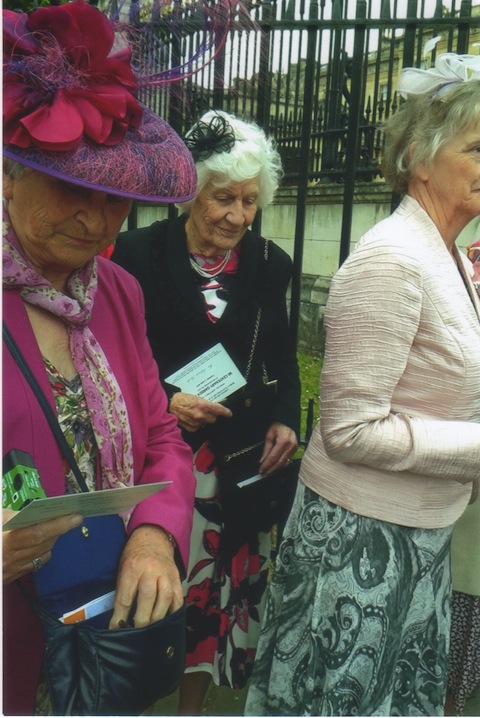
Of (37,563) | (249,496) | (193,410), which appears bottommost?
(249,496)

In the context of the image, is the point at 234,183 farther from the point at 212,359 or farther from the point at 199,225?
the point at 212,359

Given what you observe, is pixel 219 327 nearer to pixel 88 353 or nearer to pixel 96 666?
pixel 88 353

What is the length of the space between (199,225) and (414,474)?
1181 millimetres

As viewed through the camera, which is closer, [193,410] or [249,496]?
[193,410]

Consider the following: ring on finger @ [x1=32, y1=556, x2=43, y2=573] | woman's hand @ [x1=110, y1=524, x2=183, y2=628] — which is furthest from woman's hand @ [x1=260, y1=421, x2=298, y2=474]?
ring on finger @ [x1=32, y1=556, x2=43, y2=573]

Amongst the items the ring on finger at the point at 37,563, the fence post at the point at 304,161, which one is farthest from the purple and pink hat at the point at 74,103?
the fence post at the point at 304,161

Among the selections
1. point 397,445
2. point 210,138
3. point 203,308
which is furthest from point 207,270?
point 397,445

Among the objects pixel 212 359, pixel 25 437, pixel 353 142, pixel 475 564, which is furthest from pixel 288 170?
Result: pixel 25 437

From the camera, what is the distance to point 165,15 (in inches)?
70.1

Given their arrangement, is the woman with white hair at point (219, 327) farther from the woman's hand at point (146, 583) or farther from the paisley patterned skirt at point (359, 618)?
the woman's hand at point (146, 583)

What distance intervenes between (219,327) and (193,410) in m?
0.30

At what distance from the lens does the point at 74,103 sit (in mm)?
1523

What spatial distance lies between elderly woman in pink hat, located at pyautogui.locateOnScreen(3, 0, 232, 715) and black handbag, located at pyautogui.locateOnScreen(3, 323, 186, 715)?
1cm

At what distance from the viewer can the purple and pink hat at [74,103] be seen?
4.89 feet
